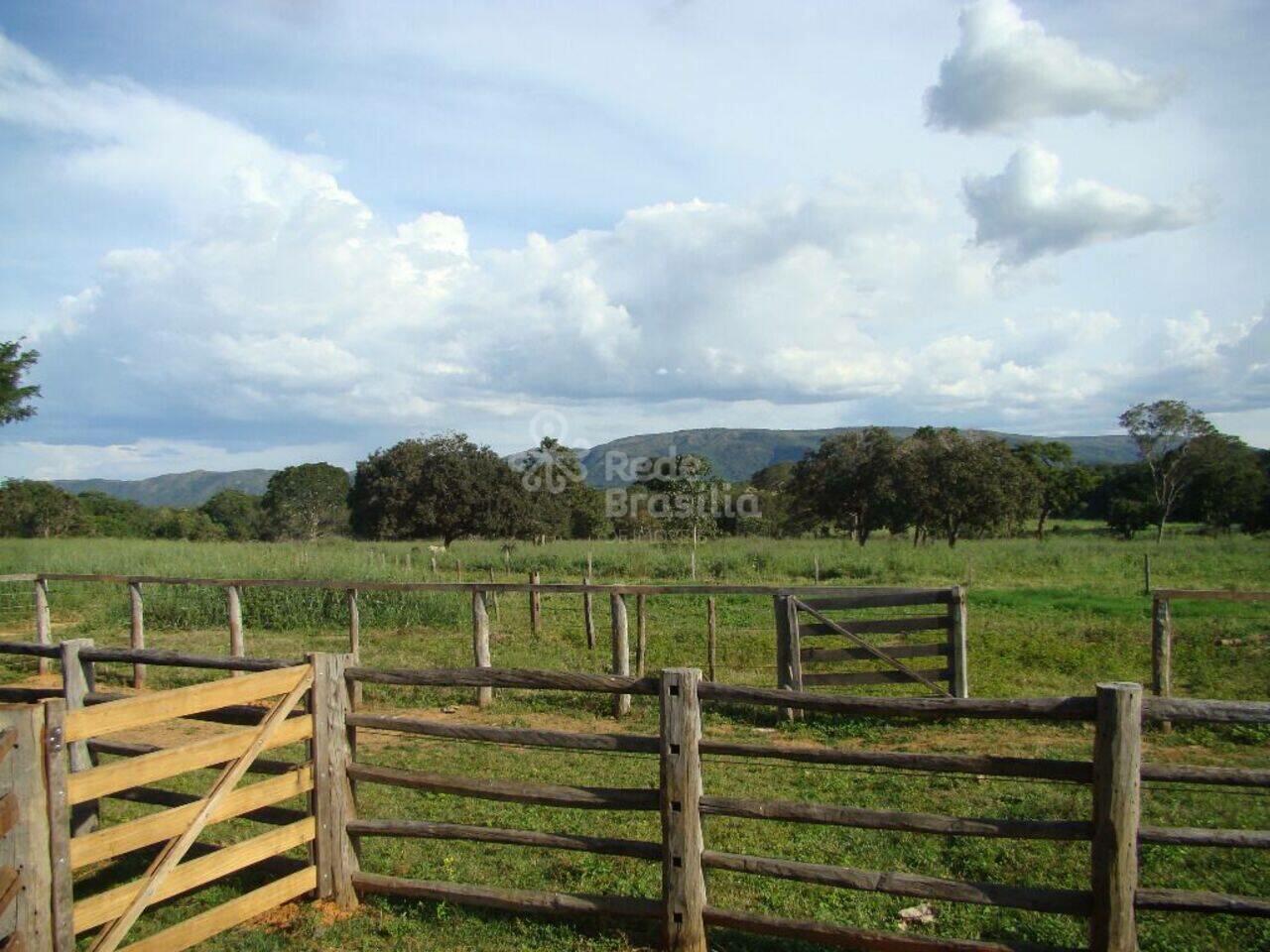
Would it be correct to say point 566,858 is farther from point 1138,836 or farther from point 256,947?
point 1138,836

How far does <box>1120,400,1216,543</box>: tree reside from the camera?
185 ft

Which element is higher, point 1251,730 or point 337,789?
point 337,789

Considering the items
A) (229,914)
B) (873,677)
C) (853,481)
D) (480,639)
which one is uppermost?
(853,481)

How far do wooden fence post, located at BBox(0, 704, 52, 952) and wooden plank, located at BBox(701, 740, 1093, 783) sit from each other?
9.87ft

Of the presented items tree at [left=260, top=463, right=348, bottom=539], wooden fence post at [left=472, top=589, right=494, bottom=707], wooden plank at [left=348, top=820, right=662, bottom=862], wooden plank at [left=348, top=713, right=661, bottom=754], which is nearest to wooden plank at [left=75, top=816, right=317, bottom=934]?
wooden plank at [left=348, top=820, right=662, bottom=862]

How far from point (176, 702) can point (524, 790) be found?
1.87 meters

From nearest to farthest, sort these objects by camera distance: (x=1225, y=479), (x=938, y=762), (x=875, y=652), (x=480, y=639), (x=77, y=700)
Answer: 1. (x=938, y=762)
2. (x=77, y=700)
3. (x=875, y=652)
4. (x=480, y=639)
5. (x=1225, y=479)

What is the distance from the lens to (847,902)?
17.9ft

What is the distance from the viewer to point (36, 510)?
180 feet

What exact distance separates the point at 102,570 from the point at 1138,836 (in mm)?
22571

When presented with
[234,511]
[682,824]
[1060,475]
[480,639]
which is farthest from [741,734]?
[234,511]

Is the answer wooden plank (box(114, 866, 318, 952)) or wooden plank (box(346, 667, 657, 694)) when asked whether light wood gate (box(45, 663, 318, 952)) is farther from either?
wooden plank (box(346, 667, 657, 694))

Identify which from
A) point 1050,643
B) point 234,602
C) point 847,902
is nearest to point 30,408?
point 234,602

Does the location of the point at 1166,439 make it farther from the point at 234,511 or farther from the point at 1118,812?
the point at 234,511
